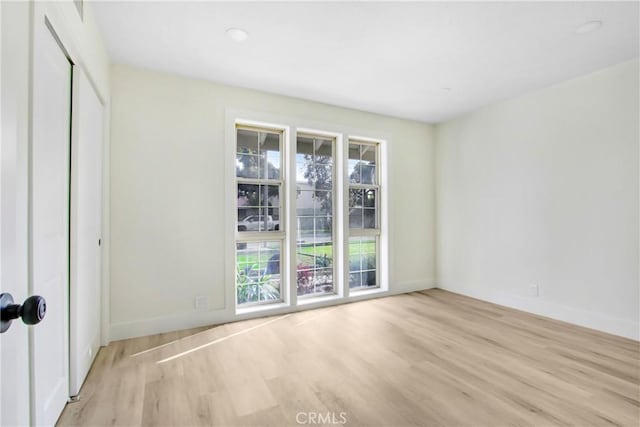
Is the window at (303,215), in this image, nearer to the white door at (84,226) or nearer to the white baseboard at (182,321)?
the white baseboard at (182,321)

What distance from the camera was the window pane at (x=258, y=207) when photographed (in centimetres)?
350

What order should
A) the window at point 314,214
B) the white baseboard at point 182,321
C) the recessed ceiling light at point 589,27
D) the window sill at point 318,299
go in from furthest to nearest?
the window at point 314,214, the window sill at point 318,299, the white baseboard at point 182,321, the recessed ceiling light at point 589,27

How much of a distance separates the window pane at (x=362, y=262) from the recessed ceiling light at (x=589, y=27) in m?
3.00

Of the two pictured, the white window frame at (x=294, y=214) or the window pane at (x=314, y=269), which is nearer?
the white window frame at (x=294, y=214)

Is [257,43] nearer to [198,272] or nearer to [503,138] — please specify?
[198,272]

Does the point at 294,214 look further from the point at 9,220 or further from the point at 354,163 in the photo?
the point at 9,220

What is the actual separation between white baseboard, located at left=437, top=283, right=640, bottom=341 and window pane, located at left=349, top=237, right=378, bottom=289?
1.37m

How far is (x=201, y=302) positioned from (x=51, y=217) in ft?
5.92

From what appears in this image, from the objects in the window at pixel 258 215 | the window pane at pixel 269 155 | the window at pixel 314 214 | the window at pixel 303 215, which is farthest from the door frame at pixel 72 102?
the window at pixel 314 214

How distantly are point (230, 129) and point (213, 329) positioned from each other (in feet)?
6.78

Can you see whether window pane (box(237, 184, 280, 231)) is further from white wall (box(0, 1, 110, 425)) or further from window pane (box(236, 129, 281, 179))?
white wall (box(0, 1, 110, 425))

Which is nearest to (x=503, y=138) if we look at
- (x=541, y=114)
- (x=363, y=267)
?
(x=541, y=114)

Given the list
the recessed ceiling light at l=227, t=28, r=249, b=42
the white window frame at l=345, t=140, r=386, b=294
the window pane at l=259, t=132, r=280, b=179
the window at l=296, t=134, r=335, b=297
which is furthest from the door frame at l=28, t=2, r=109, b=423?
the white window frame at l=345, t=140, r=386, b=294

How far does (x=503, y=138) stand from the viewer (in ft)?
12.6
